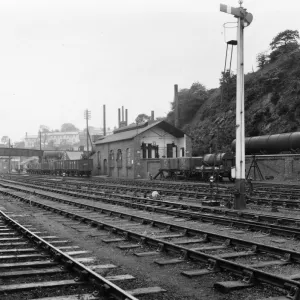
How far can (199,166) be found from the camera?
125ft

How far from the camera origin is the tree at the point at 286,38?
54.8 meters

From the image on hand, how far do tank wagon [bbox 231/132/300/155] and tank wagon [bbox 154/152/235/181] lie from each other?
2280 millimetres

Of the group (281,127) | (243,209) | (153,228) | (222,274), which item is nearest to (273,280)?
(222,274)

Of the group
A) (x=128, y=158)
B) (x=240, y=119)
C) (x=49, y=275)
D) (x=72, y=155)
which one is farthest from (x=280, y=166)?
(x=72, y=155)

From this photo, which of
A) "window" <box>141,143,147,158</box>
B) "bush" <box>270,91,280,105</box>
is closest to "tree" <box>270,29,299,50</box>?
"bush" <box>270,91,280,105</box>

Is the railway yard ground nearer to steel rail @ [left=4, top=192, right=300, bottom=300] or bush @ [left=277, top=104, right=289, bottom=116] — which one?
steel rail @ [left=4, top=192, right=300, bottom=300]

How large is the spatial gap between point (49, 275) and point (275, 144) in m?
28.5

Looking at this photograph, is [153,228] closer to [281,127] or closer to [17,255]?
[17,255]

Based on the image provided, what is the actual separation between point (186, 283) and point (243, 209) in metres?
9.57

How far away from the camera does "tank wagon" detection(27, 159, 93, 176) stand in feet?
188

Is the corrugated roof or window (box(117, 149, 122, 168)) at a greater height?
the corrugated roof

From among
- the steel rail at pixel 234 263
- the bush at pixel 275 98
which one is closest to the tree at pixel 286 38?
the bush at pixel 275 98

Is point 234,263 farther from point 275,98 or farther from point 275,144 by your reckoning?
point 275,98

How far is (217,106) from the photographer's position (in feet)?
Answer: 198
